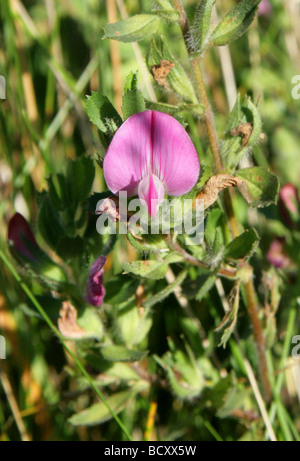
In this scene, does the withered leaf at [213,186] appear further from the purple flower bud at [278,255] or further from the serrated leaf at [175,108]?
the purple flower bud at [278,255]

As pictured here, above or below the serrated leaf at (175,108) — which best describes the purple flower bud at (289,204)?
below

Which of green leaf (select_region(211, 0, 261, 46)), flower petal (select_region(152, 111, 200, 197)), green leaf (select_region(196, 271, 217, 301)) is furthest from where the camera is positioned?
green leaf (select_region(196, 271, 217, 301))

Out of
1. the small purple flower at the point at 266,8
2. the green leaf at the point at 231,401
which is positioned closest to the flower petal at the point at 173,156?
the green leaf at the point at 231,401

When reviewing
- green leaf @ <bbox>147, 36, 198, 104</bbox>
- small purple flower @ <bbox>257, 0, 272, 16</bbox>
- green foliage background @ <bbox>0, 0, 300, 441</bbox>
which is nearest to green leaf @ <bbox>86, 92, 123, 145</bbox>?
green foliage background @ <bbox>0, 0, 300, 441</bbox>

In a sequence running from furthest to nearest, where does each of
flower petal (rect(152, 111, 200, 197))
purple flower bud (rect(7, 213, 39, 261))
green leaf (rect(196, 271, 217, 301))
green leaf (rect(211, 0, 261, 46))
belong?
purple flower bud (rect(7, 213, 39, 261)), green leaf (rect(196, 271, 217, 301)), green leaf (rect(211, 0, 261, 46)), flower petal (rect(152, 111, 200, 197))

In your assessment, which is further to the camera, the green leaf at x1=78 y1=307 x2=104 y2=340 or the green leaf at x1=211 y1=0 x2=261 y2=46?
the green leaf at x1=78 y1=307 x2=104 y2=340

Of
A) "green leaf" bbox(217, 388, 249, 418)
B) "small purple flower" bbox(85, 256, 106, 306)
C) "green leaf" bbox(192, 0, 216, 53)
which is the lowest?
"green leaf" bbox(217, 388, 249, 418)

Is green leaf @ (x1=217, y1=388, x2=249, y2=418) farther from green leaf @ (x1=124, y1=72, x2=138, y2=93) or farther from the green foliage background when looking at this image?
green leaf @ (x1=124, y1=72, x2=138, y2=93)
